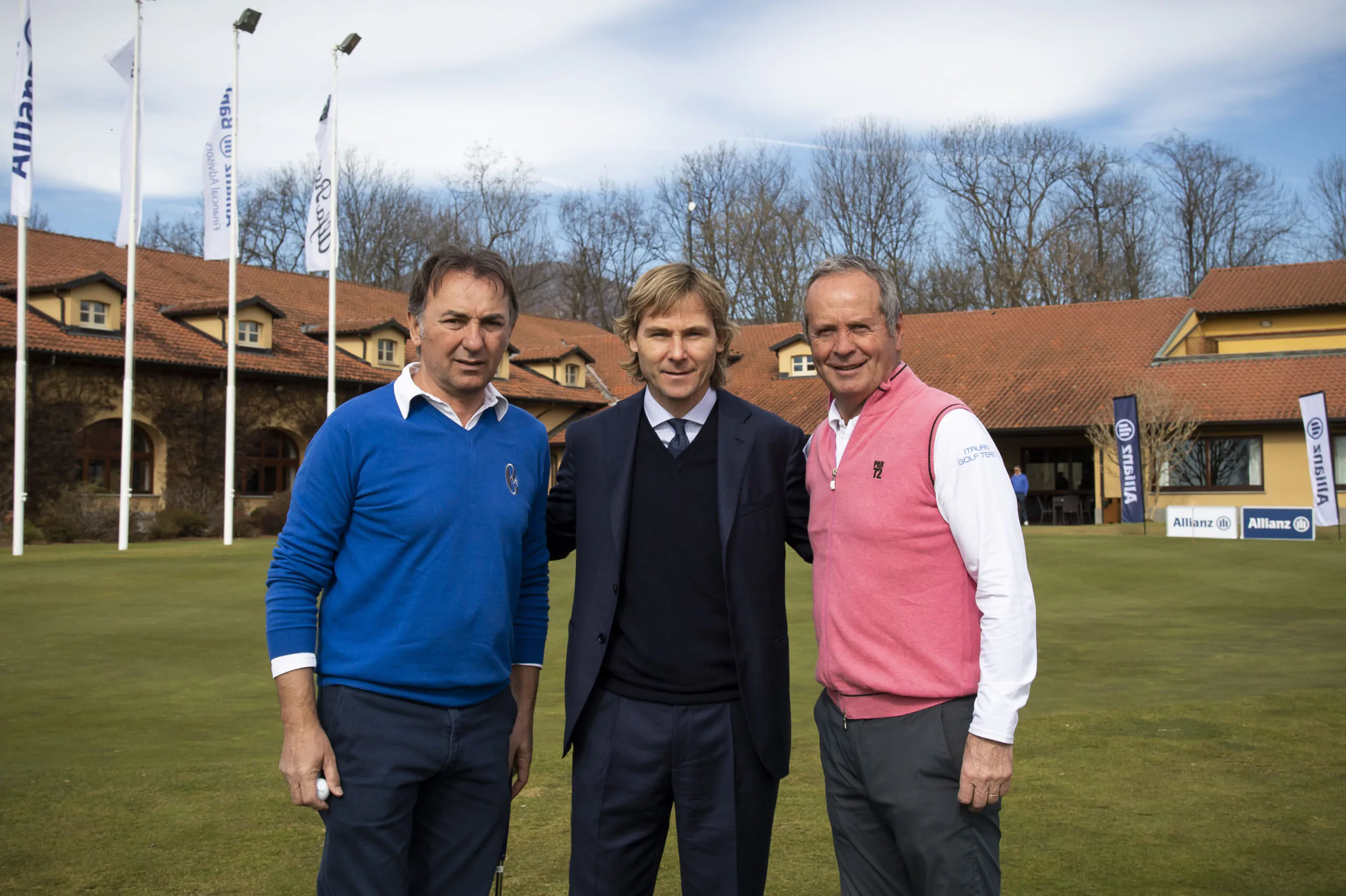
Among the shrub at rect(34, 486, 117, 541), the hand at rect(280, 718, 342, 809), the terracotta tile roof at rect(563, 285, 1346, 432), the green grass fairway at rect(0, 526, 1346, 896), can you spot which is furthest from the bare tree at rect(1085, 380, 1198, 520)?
the hand at rect(280, 718, 342, 809)

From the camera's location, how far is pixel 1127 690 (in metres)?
8.38

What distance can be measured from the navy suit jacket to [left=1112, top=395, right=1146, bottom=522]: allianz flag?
24.8m

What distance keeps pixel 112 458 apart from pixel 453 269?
2731cm

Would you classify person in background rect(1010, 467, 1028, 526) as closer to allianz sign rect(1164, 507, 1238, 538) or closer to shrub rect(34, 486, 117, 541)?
allianz sign rect(1164, 507, 1238, 538)

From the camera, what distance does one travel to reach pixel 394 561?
300 centimetres

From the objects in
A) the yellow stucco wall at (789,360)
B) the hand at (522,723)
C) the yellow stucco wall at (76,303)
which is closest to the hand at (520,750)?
the hand at (522,723)

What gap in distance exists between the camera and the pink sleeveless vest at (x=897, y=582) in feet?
9.73

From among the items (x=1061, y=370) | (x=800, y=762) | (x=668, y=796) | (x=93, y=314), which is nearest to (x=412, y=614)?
(x=668, y=796)

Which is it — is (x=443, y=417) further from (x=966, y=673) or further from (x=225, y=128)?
(x=225, y=128)

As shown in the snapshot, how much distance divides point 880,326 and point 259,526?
88.2 ft

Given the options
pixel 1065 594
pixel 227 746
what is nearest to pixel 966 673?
pixel 227 746

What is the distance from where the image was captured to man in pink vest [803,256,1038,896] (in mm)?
2879

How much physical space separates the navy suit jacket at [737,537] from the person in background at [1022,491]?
25.2 m

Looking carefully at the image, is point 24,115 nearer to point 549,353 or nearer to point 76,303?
point 76,303
